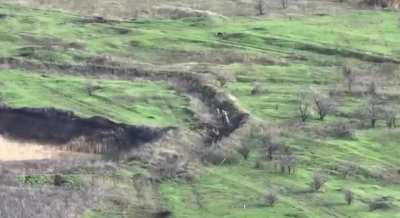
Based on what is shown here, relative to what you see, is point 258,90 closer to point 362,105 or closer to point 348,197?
point 362,105

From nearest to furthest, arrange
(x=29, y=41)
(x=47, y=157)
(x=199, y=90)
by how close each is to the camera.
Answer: (x=47, y=157)
(x=199, y=90)
(x=29, y=41)

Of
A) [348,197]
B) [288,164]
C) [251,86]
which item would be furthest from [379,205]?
[251,86]

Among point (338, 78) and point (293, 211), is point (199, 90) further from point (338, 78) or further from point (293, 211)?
point (293, 211)

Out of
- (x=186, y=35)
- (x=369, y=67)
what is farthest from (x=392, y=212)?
(x=186, y=35)

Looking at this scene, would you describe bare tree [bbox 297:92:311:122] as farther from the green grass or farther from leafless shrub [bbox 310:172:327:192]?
leafless shrub [bbox 310:172:327:192]

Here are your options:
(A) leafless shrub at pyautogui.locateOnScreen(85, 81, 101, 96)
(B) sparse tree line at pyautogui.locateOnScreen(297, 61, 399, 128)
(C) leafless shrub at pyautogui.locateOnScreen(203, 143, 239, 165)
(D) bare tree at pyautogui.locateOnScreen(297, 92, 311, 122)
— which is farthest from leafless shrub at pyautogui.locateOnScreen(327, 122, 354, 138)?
(A) leafless shrub at pyautogui.locateOnScreen(85, 81, 101, 96)
